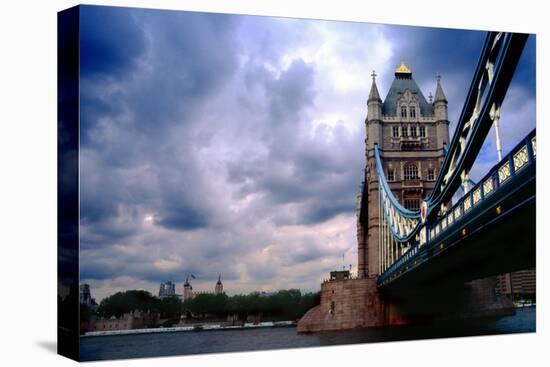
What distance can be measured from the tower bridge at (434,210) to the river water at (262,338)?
35cm

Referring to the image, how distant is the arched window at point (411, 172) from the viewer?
17469 millimetres

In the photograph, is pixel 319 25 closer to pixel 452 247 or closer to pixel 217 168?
pixel 217 168

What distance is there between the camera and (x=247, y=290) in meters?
13.9

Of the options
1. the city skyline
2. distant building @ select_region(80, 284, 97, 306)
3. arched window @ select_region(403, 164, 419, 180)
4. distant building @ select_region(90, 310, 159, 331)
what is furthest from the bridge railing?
distant building @ select_region(80, 284, 97, 306)

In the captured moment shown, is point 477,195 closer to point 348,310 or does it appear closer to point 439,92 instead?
point 439,92

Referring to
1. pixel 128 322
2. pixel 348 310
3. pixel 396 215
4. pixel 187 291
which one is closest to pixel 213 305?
pixel 187 291

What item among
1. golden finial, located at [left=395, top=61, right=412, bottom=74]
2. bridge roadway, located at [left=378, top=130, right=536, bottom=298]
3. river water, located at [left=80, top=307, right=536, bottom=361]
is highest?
golden finial, located at [left=395, top=61, right=412, bottom=74]

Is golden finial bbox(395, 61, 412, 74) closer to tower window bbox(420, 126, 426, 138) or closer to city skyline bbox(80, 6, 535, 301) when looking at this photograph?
city skyline bbox(80, 6, 535, 301)

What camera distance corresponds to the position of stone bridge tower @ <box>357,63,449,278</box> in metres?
15.2

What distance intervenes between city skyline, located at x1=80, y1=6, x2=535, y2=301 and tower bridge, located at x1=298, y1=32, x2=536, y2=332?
0.57 metres

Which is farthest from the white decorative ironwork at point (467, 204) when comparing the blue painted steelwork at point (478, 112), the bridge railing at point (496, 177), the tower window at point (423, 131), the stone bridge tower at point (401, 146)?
the tower window at point (423, 131)

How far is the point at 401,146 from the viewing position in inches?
706

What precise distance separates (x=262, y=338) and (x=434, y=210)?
4.82 m

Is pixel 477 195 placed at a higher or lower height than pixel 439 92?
lower
